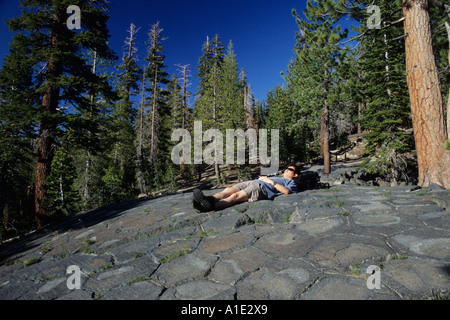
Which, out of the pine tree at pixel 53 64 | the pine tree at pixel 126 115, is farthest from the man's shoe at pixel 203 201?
the pine tree at pixel 126 115

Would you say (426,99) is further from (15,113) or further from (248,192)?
(15,113)

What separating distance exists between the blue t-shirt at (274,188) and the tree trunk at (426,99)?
3407 millimetres

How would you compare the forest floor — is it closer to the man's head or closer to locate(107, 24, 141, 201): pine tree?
the man's head

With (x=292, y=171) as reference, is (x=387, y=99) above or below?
above

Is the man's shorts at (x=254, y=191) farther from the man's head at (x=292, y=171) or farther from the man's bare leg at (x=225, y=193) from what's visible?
the man's head at (x=292, y=171)

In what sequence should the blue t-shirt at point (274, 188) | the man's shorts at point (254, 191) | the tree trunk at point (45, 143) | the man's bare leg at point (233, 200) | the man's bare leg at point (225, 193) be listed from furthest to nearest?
the tree trunk at point (45, 143) < the blue t-shirt at point (274, 188) < the man's shorts at point (254, 191) < the man's bare leg at point (225, 193) < the man's bare leg at point (233, 200)

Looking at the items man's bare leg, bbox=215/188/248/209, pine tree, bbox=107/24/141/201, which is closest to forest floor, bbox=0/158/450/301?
man's bare leg, bbox=215/188/248/209

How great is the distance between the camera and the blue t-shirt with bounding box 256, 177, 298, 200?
518cm

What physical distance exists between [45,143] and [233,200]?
938cm

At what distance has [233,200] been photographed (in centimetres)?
487

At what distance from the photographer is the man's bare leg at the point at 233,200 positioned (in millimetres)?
4664

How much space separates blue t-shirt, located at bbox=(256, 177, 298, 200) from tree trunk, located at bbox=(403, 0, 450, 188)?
3.41m

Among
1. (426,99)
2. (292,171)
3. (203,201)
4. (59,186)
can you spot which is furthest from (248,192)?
(59,186)
